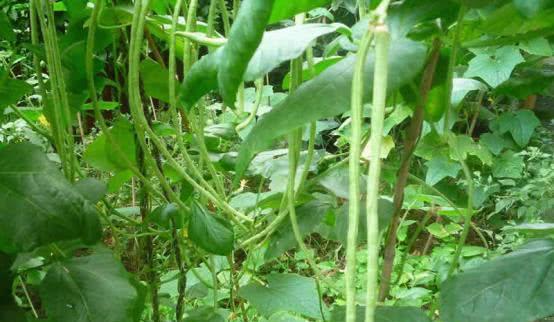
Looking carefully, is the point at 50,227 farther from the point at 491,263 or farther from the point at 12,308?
the point at 491,263

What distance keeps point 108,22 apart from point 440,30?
36 centimetres

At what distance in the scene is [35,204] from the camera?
41 cm

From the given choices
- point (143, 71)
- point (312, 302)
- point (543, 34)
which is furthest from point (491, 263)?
point (143, 71)

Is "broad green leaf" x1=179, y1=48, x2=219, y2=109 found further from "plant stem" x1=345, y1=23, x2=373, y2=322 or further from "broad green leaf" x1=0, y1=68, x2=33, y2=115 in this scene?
"broad green leaf" x1=0, y1=68, x2=33, y2=115

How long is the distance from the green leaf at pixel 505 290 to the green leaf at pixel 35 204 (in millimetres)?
279

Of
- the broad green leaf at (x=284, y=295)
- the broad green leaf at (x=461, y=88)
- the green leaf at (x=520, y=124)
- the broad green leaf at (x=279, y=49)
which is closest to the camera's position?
the broad green leaf at (x=279, y=49)

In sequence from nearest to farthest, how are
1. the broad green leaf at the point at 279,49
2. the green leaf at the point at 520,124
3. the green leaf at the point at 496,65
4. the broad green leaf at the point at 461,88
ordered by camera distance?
the broad green leaf at the point at 279,49, the broad green leaf at the point at 461,88, the green leaf at the point at 496,65, the green leaf at the point at 520,124

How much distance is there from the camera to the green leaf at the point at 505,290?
16.1 inches

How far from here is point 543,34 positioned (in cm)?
41

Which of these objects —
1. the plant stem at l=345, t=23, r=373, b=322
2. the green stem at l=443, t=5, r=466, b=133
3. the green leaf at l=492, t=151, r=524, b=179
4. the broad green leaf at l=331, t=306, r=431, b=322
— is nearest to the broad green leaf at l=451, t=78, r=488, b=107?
the green stem at l=443, t=5, r=466, b=133

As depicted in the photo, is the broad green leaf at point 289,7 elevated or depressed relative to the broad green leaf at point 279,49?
elevated

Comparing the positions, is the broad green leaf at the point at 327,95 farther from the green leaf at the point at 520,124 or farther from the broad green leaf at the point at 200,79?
the green leaf at the point at 520,124

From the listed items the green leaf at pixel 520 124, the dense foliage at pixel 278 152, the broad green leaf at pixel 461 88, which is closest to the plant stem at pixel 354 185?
the dense foliage at pixel 278 152

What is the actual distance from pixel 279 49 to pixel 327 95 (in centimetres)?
5
